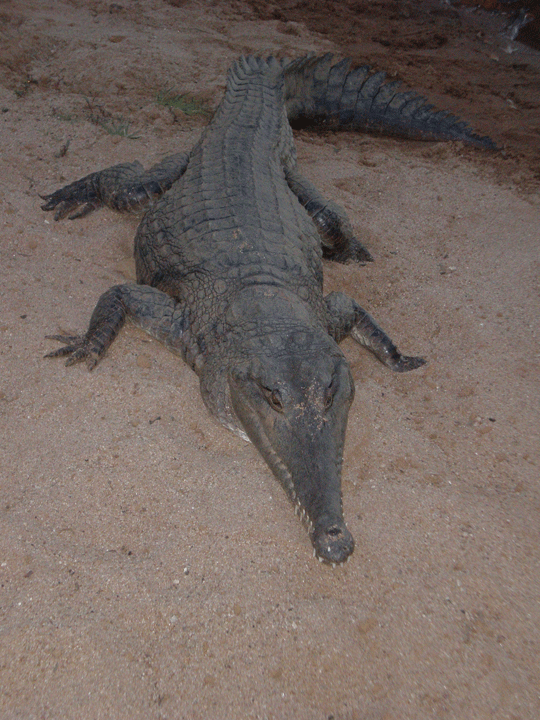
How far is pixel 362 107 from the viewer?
6281 mm

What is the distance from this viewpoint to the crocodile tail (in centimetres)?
619

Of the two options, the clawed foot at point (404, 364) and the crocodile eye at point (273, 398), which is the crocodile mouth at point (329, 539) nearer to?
the crocodile eye at point (273, 398)

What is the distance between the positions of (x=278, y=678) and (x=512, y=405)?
2177mm

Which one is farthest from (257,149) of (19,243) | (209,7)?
(209,7)

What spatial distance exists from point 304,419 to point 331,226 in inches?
94.3

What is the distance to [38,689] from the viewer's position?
5.99 ft

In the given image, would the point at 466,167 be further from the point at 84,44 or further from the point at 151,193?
the point at 84,44

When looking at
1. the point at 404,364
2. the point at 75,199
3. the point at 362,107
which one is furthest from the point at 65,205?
the point at 362,107

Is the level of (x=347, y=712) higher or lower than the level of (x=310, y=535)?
lower

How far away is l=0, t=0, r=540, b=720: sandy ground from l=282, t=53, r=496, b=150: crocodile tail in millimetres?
1234

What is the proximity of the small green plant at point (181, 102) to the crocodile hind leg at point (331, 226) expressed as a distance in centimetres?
211

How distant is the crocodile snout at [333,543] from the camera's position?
214 cm

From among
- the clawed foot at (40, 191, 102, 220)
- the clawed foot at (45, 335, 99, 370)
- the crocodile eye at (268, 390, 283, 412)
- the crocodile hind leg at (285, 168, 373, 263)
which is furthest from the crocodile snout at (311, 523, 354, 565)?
the clawed foot at (40, 191, 102, 220)

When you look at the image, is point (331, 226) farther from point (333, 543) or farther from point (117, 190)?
point (333, 543)
